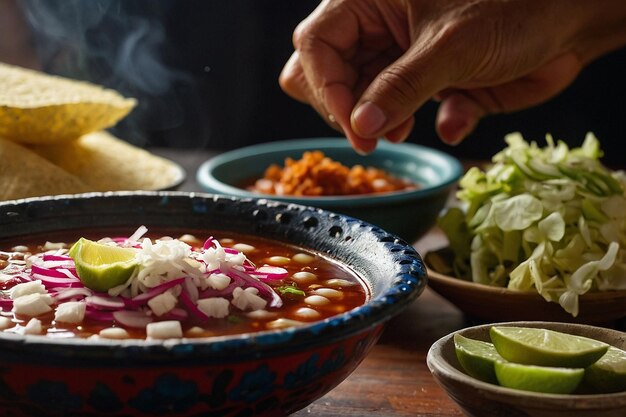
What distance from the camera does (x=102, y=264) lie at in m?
1.56

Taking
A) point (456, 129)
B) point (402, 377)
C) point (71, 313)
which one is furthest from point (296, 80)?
point (71, 313)

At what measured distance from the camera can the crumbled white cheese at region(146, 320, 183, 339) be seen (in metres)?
1.38

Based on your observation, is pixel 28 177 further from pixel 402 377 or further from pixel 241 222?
pixel 402 377

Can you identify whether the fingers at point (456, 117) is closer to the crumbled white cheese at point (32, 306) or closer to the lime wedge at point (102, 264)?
the lime wedge at point (102, 264)

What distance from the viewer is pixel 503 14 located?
2443 millimetres

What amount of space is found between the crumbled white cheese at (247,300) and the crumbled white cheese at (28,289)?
31 centimetres

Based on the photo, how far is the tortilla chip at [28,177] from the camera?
100 inches

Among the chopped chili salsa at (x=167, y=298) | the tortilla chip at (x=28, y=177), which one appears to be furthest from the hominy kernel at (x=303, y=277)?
the tortilla chip at (x=28, y=177)

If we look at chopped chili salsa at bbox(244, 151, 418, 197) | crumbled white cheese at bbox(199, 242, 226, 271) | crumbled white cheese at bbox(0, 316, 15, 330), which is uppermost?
crumbled white cheese at bbox(199, 242, 226, 271)

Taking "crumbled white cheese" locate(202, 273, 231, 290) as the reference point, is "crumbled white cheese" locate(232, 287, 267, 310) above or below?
below

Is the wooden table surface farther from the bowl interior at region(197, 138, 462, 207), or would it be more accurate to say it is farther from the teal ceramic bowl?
the bowl interior at region(197, 138, 462, 207)

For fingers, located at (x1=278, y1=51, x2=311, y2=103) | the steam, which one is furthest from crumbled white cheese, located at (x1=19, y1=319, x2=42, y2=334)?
the steam

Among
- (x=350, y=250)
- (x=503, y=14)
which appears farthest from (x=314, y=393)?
(x=503, y=14)

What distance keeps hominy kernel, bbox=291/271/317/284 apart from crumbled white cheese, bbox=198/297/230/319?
279 mm
